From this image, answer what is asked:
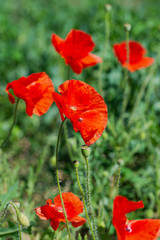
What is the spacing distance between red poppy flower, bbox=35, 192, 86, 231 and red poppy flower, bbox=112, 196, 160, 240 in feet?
0.47

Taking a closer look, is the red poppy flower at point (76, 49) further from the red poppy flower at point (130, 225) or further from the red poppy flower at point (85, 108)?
the red poppy flower at point (130, 225)

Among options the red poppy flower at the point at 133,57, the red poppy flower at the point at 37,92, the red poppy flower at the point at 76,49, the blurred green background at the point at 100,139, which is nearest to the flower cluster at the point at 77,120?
the red poppy flower at the point at 37,92

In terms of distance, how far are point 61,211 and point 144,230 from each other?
0.29 m

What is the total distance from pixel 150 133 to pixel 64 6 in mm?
3454

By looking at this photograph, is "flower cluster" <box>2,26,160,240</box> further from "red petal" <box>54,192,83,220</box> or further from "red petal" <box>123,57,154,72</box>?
"red petal" <box>123,57,154,72</box>

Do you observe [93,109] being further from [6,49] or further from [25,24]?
[25,24]

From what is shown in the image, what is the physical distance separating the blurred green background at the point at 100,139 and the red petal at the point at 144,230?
22 centimetres

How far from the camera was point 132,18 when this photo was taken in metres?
2.87

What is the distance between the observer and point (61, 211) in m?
1.20

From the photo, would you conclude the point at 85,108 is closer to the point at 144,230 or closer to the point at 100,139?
the point at 144,230

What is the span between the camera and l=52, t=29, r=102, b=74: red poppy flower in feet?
5.09

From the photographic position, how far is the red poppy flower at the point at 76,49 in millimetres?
1553

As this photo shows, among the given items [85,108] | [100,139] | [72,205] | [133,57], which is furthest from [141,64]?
[72,205]

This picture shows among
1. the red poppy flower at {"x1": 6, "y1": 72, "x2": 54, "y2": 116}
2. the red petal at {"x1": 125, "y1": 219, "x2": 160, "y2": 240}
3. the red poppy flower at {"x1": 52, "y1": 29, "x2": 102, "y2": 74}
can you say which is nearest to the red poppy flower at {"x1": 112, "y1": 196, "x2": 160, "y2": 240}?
the red petal at {"x1": 125, "y1": 219, "x2": 160, "y2": 240}
